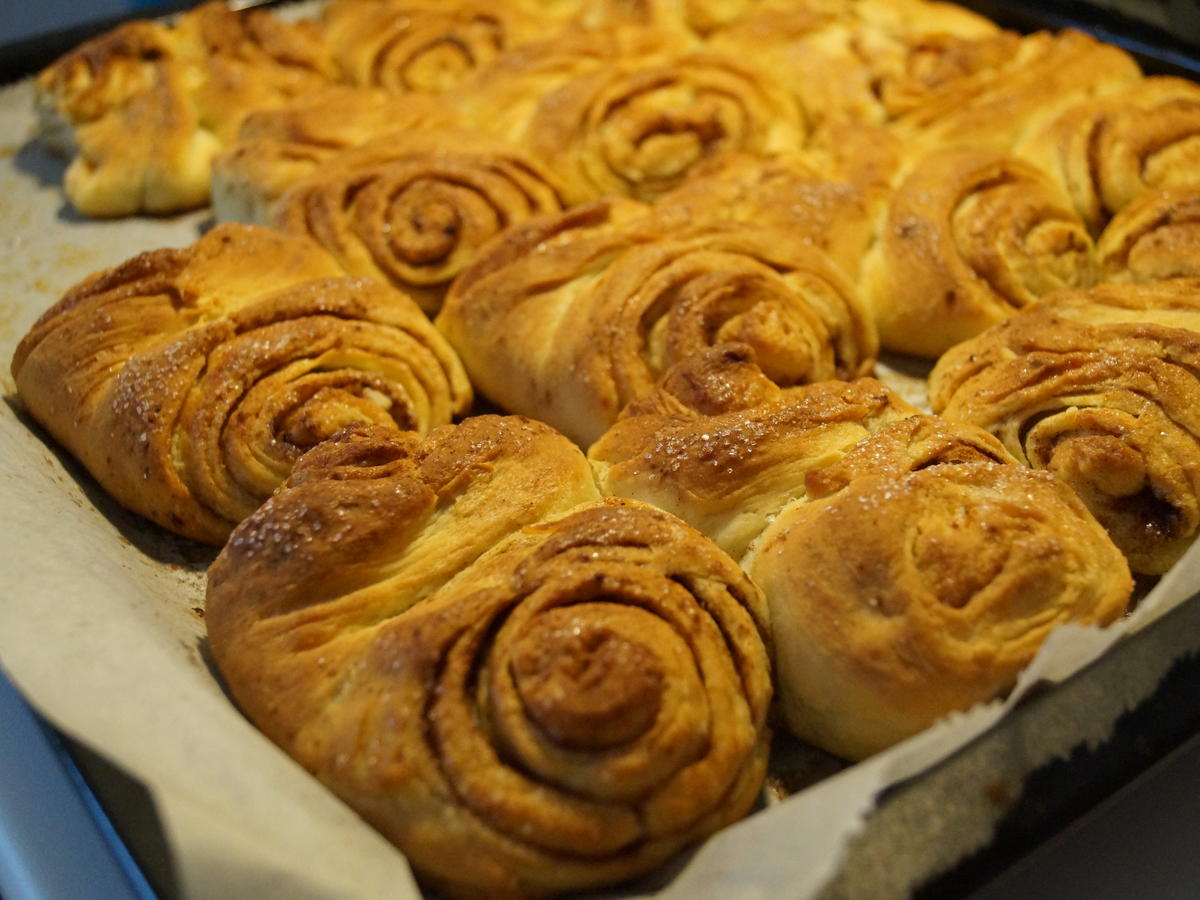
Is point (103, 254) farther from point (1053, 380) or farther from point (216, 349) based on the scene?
point (1053, 380)

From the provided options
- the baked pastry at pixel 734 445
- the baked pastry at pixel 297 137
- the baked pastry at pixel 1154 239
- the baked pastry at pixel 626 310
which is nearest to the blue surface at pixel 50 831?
the baked pastry at pixel 734 445

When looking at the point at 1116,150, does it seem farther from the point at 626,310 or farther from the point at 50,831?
the point at 50,831

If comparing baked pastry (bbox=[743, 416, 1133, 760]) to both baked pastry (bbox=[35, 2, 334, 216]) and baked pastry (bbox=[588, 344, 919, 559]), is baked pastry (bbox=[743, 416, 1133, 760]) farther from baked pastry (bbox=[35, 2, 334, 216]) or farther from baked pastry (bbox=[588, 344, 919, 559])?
baked pastry (bbox=[35, 2, 334, 216])

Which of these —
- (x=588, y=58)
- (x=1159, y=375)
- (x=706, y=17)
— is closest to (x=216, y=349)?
(x=588, y=58)

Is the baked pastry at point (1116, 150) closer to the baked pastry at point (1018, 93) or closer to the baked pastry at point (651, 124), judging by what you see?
the baked pastry at point (1018, 93)

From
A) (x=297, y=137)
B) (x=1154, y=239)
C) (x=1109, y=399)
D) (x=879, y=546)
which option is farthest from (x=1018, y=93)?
(x=297, y=137)

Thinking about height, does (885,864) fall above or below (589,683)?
below
